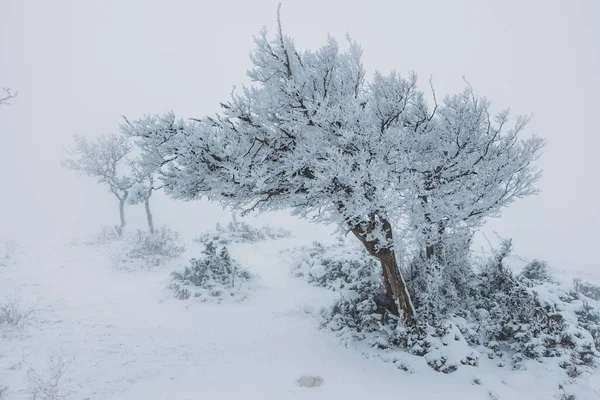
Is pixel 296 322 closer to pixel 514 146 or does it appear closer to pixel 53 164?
pixel 514 146

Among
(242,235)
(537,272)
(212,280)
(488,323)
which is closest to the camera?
(488,323)

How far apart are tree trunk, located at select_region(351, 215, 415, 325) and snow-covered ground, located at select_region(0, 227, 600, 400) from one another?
1.01 metres

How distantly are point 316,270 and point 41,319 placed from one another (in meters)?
8.09

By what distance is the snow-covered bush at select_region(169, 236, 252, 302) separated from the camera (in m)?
10.4

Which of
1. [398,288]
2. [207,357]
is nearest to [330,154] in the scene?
[398,288]

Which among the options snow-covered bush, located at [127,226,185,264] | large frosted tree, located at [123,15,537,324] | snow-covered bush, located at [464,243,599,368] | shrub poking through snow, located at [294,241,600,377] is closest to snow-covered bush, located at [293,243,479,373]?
shrub poking through snow, located at [294,241,600,377]

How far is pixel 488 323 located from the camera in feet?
23.0

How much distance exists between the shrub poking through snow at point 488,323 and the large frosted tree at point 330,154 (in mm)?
528

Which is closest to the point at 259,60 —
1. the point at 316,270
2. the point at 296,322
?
the point at 296,322

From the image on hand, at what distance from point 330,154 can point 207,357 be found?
4.77 metres

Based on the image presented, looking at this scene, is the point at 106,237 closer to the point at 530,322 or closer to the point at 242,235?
the point at 242,235

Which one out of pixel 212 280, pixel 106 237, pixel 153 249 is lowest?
pixel 212 280

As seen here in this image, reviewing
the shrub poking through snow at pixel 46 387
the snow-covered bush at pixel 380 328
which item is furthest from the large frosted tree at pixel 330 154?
the shrub poking through snow at pixel 46 387

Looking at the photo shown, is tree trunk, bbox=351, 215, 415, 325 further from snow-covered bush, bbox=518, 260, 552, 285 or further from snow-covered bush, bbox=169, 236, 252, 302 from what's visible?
snow-covered bush, bbox=169, 236, 252, 302
